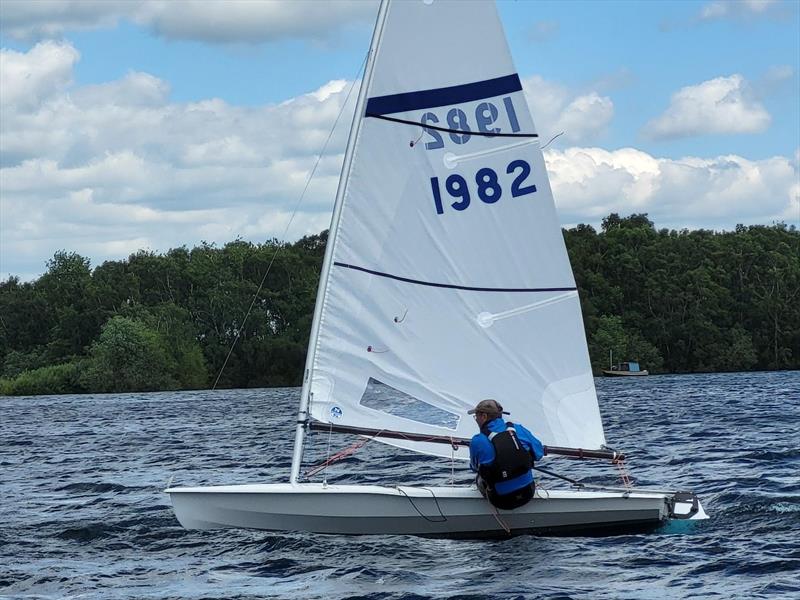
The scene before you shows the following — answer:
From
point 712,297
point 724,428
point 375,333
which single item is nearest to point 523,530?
point 375,333

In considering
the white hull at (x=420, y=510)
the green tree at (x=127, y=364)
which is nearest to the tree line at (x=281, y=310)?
the green tree at (x=127, y=364)

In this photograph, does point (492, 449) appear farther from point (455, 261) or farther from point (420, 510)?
point (455, 261)

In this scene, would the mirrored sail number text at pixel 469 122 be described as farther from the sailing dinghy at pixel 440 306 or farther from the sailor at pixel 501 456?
the sailor at pixel 501 456

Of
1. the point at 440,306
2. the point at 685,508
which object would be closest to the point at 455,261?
the point at 440,306

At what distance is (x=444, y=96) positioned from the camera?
13438 millimetres

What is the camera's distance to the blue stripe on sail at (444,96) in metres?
13.2

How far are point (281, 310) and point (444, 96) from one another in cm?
8340

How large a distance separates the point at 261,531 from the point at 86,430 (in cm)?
2582

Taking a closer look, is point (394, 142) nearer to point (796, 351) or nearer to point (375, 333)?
point (375, 333)

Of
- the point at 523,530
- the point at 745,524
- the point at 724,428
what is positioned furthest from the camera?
the point at 724,428

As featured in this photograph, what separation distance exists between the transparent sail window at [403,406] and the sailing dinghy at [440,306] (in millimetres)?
15

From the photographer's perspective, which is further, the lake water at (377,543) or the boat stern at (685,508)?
the boat stern at (685,508)

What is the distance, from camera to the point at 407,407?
43.9 feet

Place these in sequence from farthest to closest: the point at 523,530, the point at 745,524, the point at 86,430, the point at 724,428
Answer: the point at 86,430 < the point at 724,428 < the point at 745,524 < the point at 523,530
